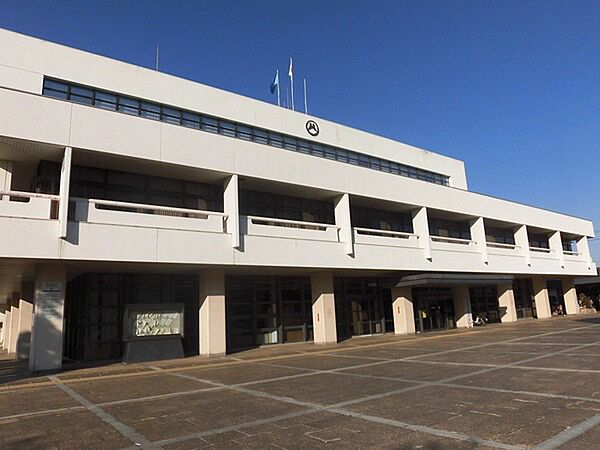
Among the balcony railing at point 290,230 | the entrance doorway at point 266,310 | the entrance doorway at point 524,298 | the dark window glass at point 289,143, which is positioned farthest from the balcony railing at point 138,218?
the entrance doorway at point 524,298

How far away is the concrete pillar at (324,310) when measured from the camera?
2230 cm

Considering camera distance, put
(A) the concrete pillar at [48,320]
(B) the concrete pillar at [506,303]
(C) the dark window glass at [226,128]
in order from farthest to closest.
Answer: (B) the concrete pillar at [506,303]
(C) the dark window glass at [226,128]
(A) the concrete pillar at [48,320]

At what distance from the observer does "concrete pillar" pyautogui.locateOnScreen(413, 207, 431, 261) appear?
25.3 metres

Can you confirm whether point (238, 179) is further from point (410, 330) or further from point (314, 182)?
point (410, 330)

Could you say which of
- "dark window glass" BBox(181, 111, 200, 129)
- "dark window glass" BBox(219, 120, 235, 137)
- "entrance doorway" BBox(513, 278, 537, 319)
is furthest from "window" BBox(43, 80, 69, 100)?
"entrance doorway" BBox(513, 278, 537, 319)

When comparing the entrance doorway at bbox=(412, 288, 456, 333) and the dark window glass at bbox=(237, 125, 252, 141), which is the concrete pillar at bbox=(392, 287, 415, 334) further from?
the dark window glass at bbox=(237, 125, 252, 141)

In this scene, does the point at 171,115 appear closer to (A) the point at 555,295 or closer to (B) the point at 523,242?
(B) the point at 523,242

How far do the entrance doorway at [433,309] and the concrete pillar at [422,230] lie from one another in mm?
4142

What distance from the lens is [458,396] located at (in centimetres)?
866

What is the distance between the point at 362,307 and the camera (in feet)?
88.5

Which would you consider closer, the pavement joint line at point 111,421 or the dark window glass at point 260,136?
the pavement joint line at point 111,421

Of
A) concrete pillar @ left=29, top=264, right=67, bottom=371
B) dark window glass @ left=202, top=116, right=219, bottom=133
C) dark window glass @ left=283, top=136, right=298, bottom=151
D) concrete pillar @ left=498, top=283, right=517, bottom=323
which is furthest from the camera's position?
concrete pillar @ left=498, top=283, right=517, bottom=323

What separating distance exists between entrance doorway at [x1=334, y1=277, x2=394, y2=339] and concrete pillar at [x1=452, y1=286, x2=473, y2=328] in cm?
563

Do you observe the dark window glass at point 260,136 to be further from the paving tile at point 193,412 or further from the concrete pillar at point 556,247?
the concrete pillar at point 556,247
